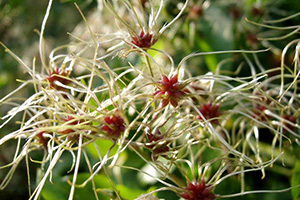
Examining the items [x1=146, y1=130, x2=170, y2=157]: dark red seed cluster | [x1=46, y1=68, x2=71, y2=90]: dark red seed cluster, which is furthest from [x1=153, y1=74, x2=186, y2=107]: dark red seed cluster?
[x1=46, y1=68, x2=71, y2=90]: dark red seed cluster

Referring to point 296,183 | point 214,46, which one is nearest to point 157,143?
point 296,183

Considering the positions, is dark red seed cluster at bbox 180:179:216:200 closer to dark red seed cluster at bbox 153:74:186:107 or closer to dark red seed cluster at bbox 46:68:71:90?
dark red seed cluster at bbox 153:74:186:107

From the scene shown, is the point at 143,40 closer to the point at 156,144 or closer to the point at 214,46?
the point at 156,144

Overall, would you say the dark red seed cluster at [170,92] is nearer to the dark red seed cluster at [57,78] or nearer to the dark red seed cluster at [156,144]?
the dark red seed cluster at [156,144]

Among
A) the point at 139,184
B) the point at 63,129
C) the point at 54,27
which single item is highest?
the point at 63,129

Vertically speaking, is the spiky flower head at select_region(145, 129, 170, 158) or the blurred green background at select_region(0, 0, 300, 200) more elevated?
the spiky flower head at select_region(145, 129, 170, 158)

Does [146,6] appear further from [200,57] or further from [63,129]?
[63,129]

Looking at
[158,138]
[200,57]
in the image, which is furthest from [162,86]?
[200,57]
